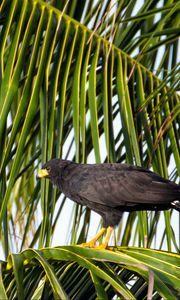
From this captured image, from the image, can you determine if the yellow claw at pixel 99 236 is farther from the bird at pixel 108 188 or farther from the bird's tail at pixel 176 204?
the bird's tail at pixel 176 204

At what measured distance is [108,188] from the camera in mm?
4930

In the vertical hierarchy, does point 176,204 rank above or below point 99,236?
above

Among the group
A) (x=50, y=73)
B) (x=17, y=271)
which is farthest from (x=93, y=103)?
(x=17, y=271)

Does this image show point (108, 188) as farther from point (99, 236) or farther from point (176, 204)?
point (176, 204)

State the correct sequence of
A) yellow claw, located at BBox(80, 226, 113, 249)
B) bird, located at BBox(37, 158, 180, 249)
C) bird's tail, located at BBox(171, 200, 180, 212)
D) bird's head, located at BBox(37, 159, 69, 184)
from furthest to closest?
1. bird's head, located at BBox(37, 159, 69, 184)
2. yellow claw, located at BBox(80, 226, 113, 249)
3. bird, located at BBox(37, 158, 180, 249)
4. bird's tail, located at BBox(171, 200, 180, 212)

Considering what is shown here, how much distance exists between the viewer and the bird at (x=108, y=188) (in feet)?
15.3

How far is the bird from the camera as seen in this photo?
4.65 metres

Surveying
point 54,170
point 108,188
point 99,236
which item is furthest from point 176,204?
point 54,170

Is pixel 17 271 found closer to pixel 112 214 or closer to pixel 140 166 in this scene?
pixel 140 166

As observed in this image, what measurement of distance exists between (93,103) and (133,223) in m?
1.52

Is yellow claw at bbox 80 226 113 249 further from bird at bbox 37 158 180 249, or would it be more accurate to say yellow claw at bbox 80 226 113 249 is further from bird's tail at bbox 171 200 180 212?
bird's tail at bbox 171 200 180 212

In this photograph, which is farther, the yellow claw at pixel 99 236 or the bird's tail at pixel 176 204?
the yellow claw at pixel 99 236

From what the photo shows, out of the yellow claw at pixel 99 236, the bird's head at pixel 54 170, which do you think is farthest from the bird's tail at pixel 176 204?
the bird's head at pixel 54 170

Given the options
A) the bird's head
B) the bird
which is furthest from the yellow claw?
the bird's head
